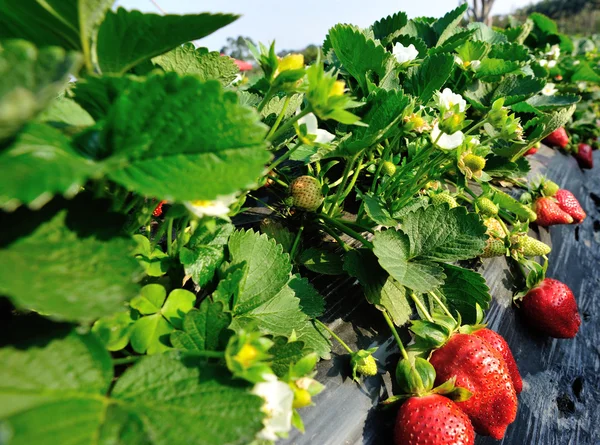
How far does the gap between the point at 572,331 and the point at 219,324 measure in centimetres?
93

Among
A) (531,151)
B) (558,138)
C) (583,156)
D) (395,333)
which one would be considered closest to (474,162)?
(395,333)

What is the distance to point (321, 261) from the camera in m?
0.63

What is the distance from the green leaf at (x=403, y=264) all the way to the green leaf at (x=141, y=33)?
0.34m

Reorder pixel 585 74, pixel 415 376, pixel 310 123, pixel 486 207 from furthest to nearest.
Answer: pixel 585 74, pixel 486 207, pixel 415 376, pixel 310 123

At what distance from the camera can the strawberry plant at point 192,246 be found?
0.78ft

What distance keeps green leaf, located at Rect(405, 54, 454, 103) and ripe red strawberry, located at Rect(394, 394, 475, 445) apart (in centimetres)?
52

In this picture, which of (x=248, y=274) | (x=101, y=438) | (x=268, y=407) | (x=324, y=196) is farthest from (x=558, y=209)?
(x=101, y=438)

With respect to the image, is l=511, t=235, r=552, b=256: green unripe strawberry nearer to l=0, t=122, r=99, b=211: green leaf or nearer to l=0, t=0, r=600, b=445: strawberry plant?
l=0, t=0, r=600, b=445: strawberry plant

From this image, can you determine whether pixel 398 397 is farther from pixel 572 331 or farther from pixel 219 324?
pixel 572 331

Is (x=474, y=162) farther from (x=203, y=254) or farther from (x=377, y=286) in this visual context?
(x=203, y=254)

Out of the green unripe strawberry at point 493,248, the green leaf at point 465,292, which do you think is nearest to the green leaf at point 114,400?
the green leaf at point 465,292

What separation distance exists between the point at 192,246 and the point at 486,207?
0.68 m

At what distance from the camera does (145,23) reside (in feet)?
1.01

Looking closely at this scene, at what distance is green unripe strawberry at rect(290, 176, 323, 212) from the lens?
0.67 m
